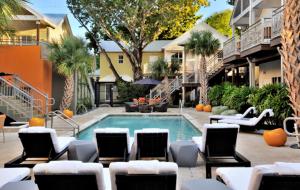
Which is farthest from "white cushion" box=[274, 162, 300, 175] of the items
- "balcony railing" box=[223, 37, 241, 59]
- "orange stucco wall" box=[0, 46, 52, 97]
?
"balcony railing" box=[223, 37, 241, 59]

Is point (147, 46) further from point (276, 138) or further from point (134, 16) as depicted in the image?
point (276, 138)

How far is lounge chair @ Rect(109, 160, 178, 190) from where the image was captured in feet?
11.2

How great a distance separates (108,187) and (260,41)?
1442 centimetres

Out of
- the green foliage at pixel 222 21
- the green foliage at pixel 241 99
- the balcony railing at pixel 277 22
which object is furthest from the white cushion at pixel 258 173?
the green foliage at pixel 222 21

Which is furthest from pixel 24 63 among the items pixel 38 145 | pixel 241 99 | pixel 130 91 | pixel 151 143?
A: pixel 151 143

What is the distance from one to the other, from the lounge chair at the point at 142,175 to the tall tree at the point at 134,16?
2712 centimetres

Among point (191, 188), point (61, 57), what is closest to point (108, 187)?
point (191, 188)

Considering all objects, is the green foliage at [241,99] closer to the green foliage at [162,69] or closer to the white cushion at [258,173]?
the green foliage at [162,69]

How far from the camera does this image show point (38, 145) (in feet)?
23.5

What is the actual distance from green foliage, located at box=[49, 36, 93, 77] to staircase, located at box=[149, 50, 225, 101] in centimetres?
1048

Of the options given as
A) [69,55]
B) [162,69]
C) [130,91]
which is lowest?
[130,91]

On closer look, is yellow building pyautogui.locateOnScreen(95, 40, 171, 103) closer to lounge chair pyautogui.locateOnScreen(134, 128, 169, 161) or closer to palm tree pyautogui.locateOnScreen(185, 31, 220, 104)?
palm tree pyautogui.locateOnScreen(185, 31, 220, 104)

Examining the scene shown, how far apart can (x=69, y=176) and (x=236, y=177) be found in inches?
89.5

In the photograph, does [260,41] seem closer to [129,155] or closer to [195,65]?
[129,155]
